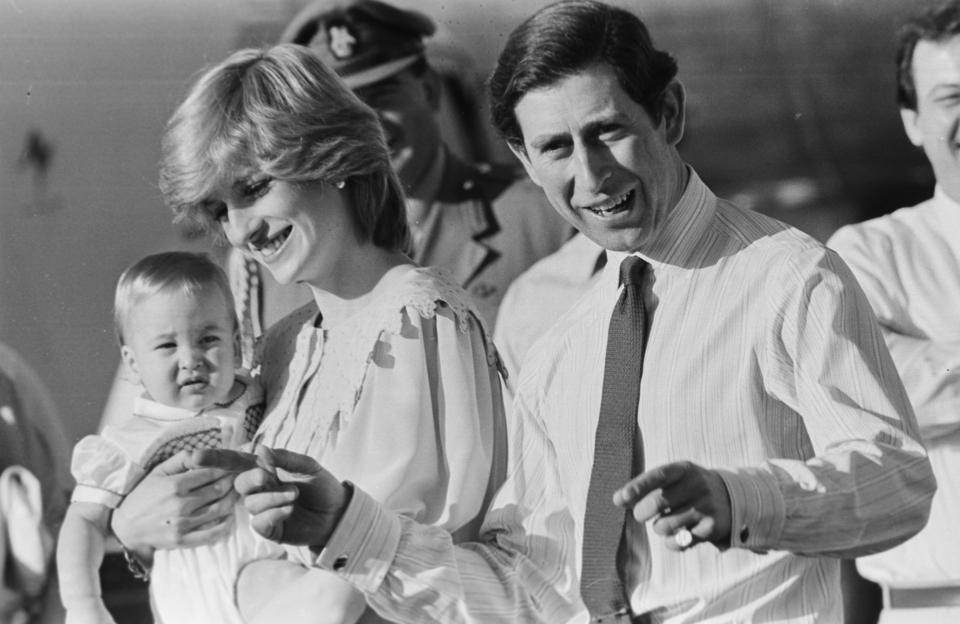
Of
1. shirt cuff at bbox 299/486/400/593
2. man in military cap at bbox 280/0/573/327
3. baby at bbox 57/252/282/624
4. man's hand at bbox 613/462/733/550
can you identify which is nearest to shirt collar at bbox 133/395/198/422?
baby at bbox 57/252/282/624

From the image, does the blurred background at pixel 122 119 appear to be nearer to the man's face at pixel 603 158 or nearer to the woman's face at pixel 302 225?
the woman's face at pixel 302 225

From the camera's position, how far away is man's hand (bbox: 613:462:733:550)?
39.3 inches

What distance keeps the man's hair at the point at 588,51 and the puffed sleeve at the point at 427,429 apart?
0.32 m

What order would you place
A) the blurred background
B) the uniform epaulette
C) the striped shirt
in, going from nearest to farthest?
the striped shirt, the blurred background, the uniform epaulette

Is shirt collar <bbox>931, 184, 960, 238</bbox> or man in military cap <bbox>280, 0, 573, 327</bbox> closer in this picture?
shirt collar <bbox>931, 184, 960, 238</bbox>

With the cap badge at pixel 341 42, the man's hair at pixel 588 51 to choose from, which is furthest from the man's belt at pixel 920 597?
the cap badge at pixel 341 42

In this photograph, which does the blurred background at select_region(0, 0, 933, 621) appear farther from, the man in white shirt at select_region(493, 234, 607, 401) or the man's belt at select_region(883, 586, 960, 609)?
the man's belt at select_region(883, 586, 960, 609)

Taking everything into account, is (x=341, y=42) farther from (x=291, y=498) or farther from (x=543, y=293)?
(x=291, y=498)

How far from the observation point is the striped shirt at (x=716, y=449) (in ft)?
3.67

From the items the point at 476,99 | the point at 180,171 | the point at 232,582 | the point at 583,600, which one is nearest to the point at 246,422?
the point at 232,582

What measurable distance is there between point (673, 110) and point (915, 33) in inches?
30.3

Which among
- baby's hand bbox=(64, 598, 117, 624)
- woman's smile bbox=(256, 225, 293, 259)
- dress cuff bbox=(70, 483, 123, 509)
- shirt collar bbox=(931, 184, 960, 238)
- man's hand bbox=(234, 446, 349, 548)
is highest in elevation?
woman's smile bbox=(256, 225, 293, 259)

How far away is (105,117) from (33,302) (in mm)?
312

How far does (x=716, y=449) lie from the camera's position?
126cm
